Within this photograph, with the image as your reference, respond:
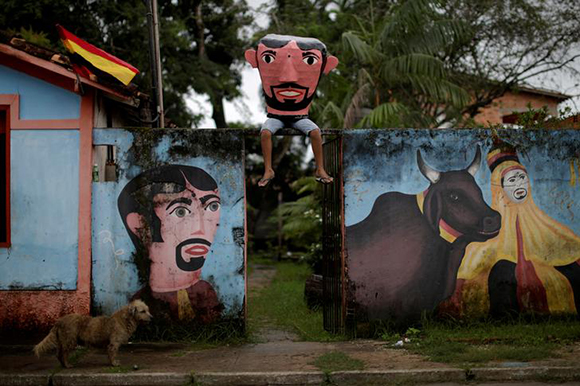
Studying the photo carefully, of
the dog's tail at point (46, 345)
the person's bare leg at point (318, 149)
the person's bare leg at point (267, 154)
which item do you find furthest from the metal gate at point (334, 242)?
the dog's tail at point (46, 345)

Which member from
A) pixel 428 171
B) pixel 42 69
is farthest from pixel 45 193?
pixel 428 171

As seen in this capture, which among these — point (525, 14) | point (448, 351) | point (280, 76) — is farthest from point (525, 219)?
point (525, 14)

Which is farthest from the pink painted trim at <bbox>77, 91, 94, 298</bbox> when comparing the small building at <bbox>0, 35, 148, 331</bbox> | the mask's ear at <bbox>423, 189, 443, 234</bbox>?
the mask's ear at <bbox>423, 189, 443, 234</bbox>

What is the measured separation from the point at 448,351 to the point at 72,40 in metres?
5.90

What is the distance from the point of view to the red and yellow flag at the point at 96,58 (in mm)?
8117

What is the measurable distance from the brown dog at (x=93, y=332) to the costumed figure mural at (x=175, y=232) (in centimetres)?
118

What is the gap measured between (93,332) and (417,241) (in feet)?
14.0

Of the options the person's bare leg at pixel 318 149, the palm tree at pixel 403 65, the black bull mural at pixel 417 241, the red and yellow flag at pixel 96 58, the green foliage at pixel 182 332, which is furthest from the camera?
the palm tree at pixel 403 65

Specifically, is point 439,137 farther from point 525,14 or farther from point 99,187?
point 525,14

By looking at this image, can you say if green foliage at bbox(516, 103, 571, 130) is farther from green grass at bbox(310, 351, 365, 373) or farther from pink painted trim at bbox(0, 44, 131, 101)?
pink painted trim at bbox(0, 44, 131, 101)

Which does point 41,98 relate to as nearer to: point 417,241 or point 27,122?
point 27,122

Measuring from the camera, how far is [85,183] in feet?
27.8

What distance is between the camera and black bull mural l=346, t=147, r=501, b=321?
867 centimetres

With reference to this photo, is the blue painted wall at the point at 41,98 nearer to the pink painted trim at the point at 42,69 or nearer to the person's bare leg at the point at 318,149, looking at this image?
the pink painted trim at the point at 42,69
